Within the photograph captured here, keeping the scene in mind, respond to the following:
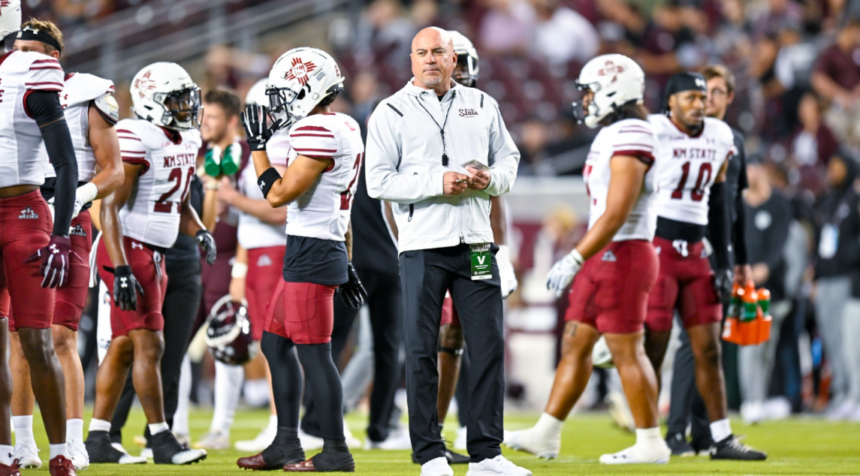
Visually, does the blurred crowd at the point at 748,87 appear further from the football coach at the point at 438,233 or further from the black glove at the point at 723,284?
the football coach at the point at 438,233

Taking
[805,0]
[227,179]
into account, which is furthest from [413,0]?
[227,179]

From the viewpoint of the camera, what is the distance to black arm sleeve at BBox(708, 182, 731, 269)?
712 cm

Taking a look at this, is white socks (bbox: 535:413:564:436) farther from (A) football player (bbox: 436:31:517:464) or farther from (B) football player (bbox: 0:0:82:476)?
(B) football player (bbox: 0:0:82:476)

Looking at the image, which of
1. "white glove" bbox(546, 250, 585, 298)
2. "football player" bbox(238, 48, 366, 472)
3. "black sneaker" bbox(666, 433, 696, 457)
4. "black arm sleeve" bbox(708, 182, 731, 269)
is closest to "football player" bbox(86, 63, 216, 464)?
"football player" bbox(238, 48, 366, 472)

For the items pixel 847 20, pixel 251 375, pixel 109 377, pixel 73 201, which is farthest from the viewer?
pixel 847 20

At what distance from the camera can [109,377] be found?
6.12m

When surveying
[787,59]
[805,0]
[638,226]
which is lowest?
[638,226]

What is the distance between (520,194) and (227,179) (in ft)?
20.6

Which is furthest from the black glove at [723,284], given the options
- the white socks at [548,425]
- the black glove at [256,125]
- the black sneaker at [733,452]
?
the black glove at [256,125]

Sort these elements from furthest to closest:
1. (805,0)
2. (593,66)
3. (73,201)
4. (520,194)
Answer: (805,0), (520,194), (593,66), (73,201)

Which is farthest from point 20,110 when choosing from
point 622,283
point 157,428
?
point 622,283

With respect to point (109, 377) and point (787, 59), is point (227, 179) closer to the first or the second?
point (109, 377)

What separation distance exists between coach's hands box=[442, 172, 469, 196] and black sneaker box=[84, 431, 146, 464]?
2448 millimetres

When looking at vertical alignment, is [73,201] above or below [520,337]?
above
